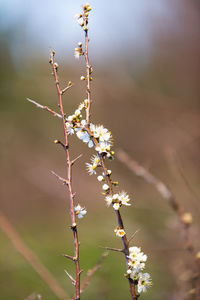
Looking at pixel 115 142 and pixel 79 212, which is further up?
pixel 115 142

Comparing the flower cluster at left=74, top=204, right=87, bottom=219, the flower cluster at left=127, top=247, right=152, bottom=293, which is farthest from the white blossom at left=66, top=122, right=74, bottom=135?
the flower cluster at left=127, top=247, right=152, bottom=293

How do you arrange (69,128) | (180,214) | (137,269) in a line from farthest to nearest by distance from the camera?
(180,214)
(69,128)
(137,269)

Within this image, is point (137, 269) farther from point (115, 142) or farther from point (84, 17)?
point (115, 142)

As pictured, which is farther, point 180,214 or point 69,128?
point 180,214

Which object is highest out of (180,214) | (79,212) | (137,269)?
(180,214)

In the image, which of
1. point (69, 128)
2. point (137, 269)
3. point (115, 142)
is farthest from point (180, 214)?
point (115, 142)

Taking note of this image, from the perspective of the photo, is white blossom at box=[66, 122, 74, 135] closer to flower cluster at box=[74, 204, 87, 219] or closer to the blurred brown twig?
flower cluster at box=[74, 204, 87, 219]

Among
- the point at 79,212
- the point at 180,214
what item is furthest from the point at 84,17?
the point at 180,214

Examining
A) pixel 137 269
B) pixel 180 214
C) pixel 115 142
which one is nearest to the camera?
pixel 137 269
